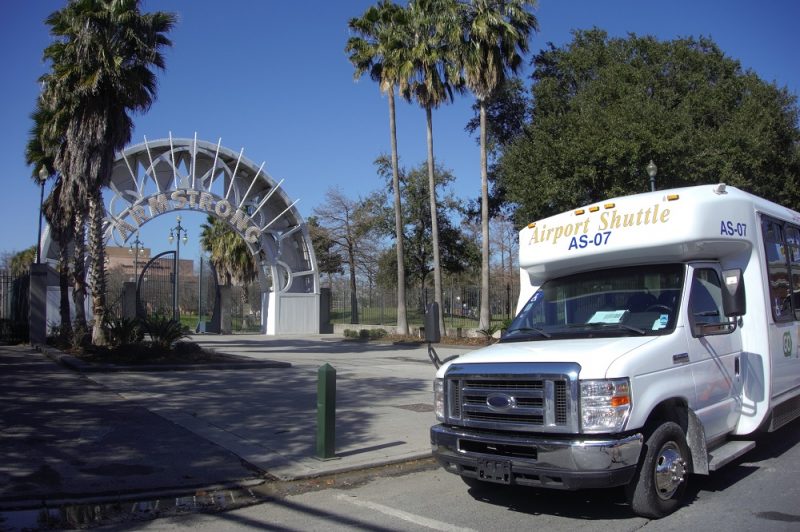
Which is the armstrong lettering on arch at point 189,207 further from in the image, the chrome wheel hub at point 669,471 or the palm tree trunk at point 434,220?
the chrome wheel hub at point 669,471

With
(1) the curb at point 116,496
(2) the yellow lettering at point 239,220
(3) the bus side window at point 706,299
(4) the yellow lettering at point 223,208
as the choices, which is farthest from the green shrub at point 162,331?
(2) the yellow lettering at point 239,220

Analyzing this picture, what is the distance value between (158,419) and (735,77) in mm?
28168

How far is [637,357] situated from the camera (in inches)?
213

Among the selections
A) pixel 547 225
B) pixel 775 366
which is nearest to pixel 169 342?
pixel 547 225

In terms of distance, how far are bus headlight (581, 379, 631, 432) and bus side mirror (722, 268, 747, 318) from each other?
1.82 m

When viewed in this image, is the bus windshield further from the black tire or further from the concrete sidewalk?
the concrete sidewalk

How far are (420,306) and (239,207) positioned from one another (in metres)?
10.4

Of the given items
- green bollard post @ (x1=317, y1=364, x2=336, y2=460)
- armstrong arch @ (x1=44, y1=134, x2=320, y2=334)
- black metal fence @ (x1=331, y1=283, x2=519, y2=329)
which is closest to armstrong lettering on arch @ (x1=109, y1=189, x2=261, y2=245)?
armstrong arch @ (x1=44, y1=134, x2=320, y2=334)

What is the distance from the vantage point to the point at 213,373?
15797mm

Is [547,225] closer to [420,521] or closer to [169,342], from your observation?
[420,521]

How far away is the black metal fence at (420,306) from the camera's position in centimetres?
3080

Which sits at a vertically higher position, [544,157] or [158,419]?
[544,157]

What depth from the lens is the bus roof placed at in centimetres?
659

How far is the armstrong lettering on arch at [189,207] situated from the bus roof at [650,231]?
2526cm
